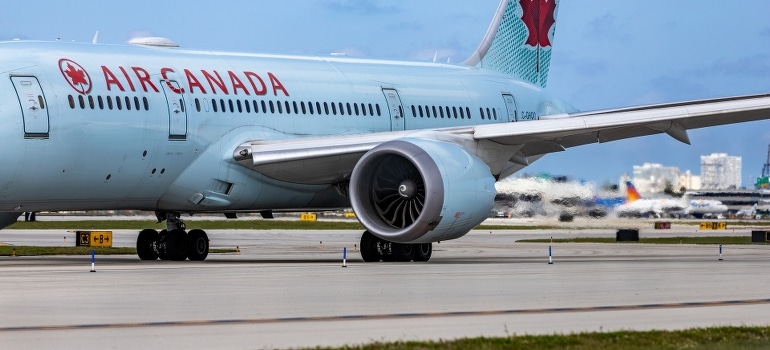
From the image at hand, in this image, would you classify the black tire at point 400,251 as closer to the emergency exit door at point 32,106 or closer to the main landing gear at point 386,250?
the main landing gear at point 386,250

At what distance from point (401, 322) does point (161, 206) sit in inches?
530

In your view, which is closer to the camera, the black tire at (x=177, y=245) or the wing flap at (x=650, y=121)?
the wing flap at (x=650, y=121)

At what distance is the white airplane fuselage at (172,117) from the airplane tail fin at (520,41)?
152 inches

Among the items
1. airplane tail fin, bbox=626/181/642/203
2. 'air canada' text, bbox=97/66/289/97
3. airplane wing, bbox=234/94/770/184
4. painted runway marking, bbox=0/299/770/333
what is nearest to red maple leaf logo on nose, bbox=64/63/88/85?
'air canada' text, bbox=97/66/289/97

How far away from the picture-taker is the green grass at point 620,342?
1182cm

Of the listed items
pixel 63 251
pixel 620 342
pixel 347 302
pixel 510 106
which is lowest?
pixel 620 342

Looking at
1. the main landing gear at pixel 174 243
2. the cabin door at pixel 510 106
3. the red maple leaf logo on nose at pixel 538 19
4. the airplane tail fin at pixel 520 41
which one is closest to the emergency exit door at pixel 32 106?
the main landing gear at pixel 174 243

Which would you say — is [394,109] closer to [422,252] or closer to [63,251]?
[422,252]

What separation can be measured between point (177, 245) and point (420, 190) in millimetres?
6120

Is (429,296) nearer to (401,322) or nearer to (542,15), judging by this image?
(401,322)

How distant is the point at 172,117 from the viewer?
25.4m

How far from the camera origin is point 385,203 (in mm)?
25672

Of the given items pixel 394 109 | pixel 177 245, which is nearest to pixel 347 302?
pixel 177 245

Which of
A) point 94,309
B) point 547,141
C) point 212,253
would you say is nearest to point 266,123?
point 547,141
